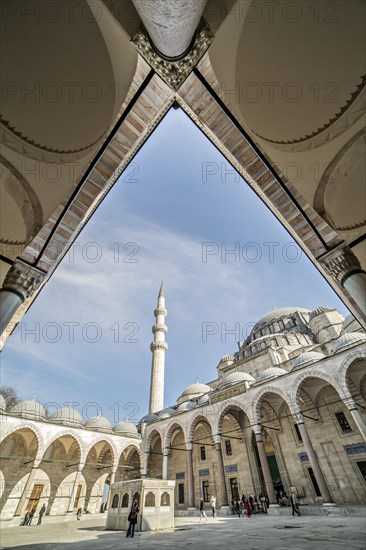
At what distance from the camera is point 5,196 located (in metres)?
3.55

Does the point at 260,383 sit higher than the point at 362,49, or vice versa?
Result: the point at 260,383

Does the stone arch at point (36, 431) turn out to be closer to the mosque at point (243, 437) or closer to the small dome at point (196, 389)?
the mosque at point (243, 437)

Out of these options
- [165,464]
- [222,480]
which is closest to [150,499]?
[222,480]

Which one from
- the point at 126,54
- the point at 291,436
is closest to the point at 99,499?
the point at 291,436

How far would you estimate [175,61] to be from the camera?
283 cm

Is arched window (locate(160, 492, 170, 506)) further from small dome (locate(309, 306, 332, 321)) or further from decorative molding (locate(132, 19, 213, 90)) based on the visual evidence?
small dome (locate(309, 306, 332, 321))

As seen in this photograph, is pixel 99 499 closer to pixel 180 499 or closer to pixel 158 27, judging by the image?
pixel 180 499

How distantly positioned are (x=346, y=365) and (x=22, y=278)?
14.3 m

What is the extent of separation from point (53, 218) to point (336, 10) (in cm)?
390

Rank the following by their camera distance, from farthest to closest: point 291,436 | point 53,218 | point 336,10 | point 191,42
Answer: point 291,436, point 53,218, point 191,42, point 336,10

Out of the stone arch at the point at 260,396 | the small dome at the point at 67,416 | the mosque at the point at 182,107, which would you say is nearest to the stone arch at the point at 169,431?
the stone arch at the point at 260,396

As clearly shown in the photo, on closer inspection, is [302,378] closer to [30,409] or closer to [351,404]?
[351,404]

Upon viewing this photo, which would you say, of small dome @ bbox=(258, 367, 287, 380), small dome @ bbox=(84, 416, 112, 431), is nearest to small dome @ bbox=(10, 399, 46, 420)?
small dome @ bbox=(84, 416, 112, 431)

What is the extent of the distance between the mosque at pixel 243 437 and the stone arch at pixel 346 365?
0.14 feet
